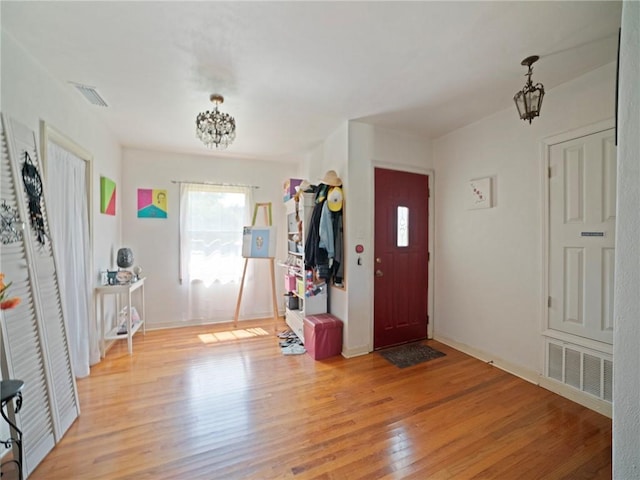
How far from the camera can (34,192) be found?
1.87 meters

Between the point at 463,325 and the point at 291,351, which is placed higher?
the point at 463,325

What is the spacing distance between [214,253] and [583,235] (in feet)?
13.6

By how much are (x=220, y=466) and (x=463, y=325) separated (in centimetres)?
272

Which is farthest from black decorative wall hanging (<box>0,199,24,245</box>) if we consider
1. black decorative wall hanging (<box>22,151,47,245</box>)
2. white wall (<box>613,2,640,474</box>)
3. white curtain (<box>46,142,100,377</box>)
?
white wall (<box>613,2,640,474</box>)

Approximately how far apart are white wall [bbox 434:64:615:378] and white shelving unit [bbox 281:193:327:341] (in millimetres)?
1545

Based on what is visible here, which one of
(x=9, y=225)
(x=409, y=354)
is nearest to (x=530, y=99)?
(x=409, y=354)

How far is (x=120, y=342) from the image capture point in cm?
340

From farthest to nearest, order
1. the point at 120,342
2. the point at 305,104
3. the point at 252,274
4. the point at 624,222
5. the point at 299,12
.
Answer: the point at 252,274, the point at 120,342, the point at 305,104, the point at 299,12, the point at 624,222

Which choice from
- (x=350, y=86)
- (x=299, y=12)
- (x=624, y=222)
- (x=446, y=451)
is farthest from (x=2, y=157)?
(x=446, y=451)

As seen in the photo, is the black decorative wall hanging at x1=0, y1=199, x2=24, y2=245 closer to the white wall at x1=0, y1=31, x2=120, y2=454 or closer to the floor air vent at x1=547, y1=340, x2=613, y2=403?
the white wall at x1=0, y1=31, x2=120, y2=454

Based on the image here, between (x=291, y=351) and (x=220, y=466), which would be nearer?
(x=220, y=466)

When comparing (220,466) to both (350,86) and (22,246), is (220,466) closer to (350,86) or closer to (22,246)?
(22,246)

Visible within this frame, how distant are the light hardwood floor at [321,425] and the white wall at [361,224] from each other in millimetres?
316

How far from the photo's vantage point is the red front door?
317 centimetres
